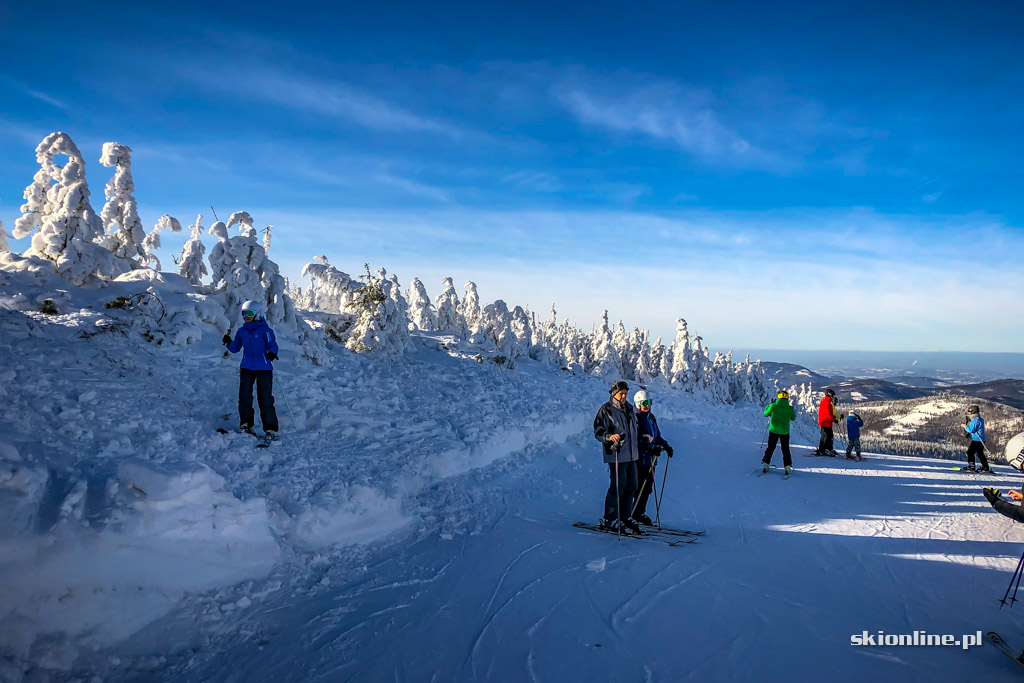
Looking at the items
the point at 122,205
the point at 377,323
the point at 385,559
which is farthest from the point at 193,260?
the point at 385,559

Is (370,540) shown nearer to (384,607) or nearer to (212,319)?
(384,607)

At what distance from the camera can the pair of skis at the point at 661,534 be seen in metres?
5.88

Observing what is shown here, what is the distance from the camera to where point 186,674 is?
3350 mm

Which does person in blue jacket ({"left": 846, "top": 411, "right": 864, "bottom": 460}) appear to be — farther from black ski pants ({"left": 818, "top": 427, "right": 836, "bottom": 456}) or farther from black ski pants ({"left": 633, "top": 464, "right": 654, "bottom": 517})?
black ski pants ({"left": 633, "top": 464, "right": 654, "bottom": 517})

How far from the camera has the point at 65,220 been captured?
31.6 feet

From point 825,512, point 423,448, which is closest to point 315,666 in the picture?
point 423,448

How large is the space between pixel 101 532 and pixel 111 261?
8029 mm

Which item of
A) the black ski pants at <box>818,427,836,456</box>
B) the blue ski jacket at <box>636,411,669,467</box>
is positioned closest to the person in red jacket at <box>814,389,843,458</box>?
the black ski pants at <box>818,427,836,456</box>

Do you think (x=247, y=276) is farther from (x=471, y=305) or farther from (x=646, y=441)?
(x=471, y=305)

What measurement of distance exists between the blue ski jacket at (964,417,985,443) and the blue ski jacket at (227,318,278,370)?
48.7 ft

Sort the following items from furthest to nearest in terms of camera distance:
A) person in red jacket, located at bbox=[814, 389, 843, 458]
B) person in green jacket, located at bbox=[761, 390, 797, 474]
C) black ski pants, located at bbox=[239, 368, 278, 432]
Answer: person in red jacket, located at bbox=[814, 389, 843, 458] → person in green jacket, located at bbox=[761, 390, 797, 474] → black ski pants, located at bbox=[239, 368, 278, 432]

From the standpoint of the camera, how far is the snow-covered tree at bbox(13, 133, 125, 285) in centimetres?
927

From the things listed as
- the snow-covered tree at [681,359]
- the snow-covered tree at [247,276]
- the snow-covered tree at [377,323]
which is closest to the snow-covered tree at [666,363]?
the snow-covered tree at [681,359]

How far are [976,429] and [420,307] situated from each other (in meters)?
25.8
